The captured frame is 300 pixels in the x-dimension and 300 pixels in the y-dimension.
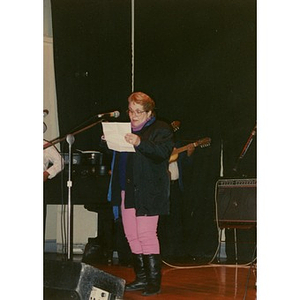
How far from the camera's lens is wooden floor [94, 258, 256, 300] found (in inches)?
112

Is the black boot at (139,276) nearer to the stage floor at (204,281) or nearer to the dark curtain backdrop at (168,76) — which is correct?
the stage floor at (204,281)

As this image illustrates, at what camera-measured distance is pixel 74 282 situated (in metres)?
2.15

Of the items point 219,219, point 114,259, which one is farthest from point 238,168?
point 114,259

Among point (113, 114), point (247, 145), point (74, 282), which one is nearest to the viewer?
point (74, 282)

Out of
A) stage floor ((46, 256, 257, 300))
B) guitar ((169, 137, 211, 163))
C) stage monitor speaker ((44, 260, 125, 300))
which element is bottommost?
stage floor ((46, 256, 257, 300))

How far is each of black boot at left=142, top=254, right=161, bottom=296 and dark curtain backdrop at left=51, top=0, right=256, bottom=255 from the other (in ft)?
1.40

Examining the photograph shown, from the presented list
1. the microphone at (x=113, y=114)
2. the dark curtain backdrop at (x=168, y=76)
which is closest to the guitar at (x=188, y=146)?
the dark curtain backdrop at (x=168, y=76)

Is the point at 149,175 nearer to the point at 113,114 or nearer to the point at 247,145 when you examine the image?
the point at 113,114

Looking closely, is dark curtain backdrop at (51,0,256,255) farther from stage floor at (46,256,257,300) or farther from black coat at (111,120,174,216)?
Result: black coat at (111,120,174,216)

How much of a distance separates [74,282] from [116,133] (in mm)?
673

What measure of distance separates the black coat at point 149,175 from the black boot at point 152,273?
244 millimetres

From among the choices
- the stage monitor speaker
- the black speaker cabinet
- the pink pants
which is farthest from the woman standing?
the stage monitor speaker

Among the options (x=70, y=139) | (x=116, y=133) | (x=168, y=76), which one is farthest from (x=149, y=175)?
(x=168, y=76)
